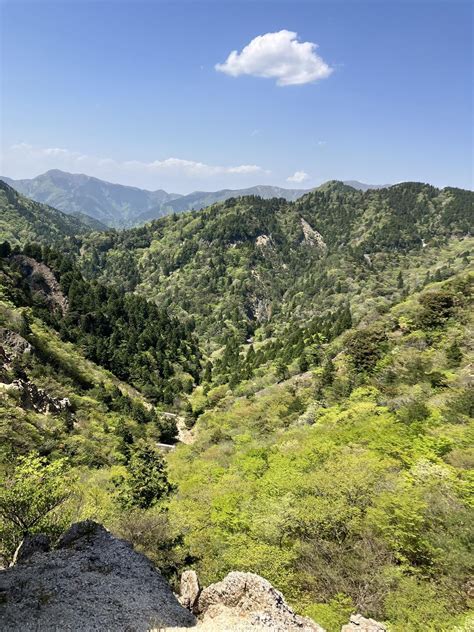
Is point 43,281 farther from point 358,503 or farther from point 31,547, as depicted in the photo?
point 358,503

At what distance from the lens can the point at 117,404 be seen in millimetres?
71938

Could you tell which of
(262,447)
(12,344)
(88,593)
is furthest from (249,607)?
(12,344)

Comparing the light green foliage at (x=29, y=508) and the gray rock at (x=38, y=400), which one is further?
the gray rock at (x=38, y=400)

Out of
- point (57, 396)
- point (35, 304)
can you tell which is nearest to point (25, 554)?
point (57, 396)

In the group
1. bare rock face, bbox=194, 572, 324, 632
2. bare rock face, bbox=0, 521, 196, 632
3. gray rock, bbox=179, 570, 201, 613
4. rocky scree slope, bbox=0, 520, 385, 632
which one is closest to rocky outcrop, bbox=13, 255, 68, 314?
bare rock face, bbox=0, 521, 196, 632

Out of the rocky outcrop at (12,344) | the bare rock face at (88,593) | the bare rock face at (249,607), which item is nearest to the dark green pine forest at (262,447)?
the rocky outcrop at (12,344)

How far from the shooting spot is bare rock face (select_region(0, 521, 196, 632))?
17.7 metres

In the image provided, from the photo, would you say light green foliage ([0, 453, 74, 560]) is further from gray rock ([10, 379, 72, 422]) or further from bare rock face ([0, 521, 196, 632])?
gray rock ([10, 379, 72, 422])

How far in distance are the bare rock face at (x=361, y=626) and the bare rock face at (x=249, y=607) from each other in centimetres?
141

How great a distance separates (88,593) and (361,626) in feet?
43.6

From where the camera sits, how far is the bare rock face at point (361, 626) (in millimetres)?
15930

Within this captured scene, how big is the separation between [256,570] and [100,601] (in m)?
8.28

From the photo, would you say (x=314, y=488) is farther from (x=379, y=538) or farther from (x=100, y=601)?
(x=100, y=601)

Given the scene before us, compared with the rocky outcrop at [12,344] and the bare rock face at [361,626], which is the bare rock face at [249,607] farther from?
the rocky outcrop at [12,344]
